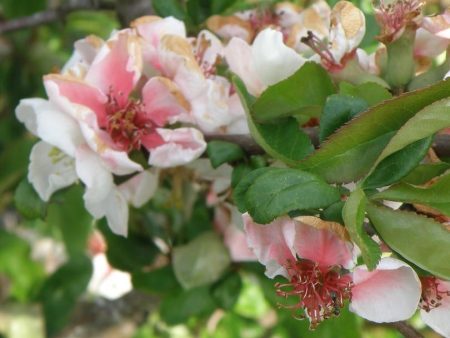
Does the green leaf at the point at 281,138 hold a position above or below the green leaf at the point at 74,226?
above

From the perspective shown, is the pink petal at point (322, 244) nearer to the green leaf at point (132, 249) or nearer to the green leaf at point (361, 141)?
the green leaf at point (361, 141)

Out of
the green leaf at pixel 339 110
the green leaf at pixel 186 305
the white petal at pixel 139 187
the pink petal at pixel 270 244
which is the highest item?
the green leaf at pixel 339 110

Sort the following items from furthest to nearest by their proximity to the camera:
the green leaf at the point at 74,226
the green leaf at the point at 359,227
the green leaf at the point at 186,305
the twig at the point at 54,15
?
the green leaf at the point at 74,226, the twig at the point at 54,15, the green leaf at the point at 186,305, the green leaf at the point at 359,227

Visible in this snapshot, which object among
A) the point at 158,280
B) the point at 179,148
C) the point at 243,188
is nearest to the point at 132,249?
the point at 158,280

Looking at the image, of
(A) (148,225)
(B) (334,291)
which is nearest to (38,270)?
(A) (148,225)

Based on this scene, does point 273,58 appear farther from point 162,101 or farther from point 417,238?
point 417,238

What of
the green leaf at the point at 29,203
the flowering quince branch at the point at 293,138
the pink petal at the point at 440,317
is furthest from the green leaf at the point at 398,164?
the green leaf at the point at 29,203
